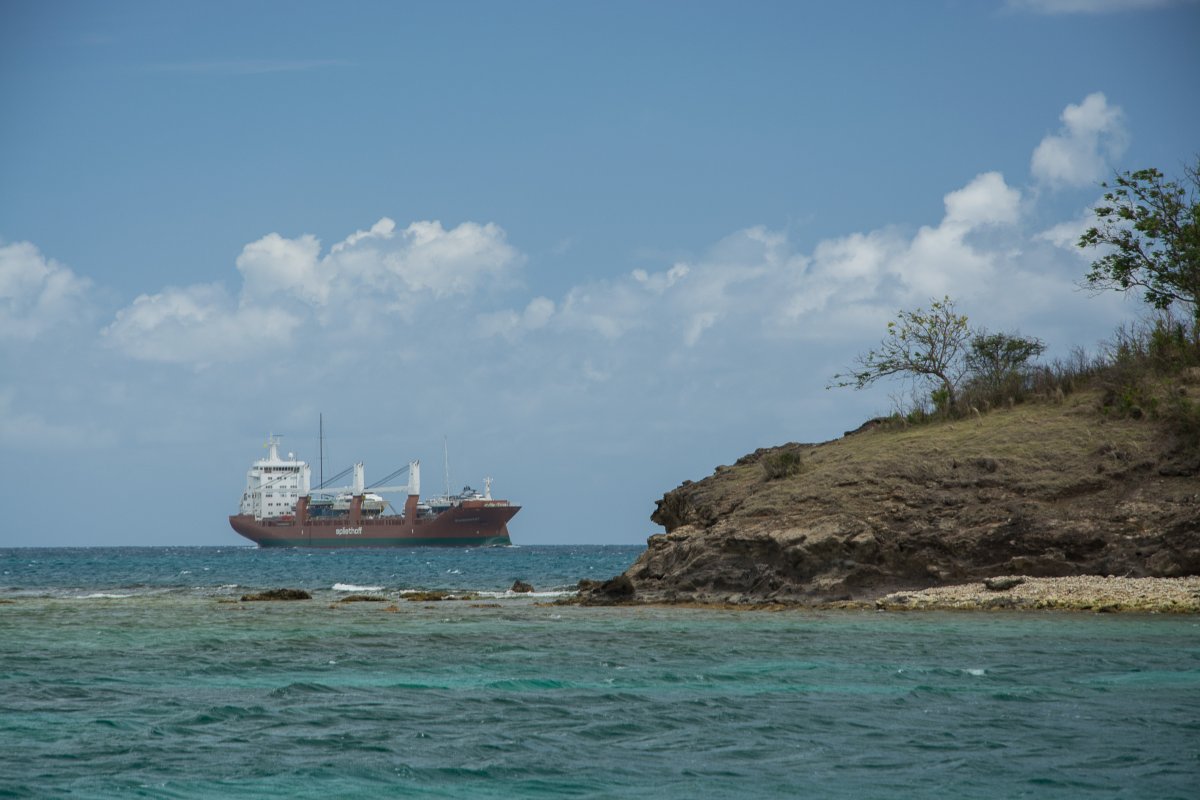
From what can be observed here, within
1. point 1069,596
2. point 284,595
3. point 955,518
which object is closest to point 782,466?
point 955,518

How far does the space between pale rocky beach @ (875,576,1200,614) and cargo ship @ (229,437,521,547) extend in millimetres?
92840

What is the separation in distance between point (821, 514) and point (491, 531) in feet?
307

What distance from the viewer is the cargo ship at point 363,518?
112 metres

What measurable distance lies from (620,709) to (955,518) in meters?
13.5

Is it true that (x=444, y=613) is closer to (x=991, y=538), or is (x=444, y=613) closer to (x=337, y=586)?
(x=991, y=538)

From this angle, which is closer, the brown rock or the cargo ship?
the brown rock

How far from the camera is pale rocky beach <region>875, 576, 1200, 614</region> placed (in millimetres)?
18547

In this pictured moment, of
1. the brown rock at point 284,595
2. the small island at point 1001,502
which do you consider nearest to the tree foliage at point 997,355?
the small island at point 1001,502

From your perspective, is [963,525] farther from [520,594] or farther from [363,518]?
[363,518]

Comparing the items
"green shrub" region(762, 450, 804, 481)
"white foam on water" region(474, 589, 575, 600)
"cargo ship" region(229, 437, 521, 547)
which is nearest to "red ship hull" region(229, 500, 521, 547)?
"cargo ship" region(229, 437, 521, 547)

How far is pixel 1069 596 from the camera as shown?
64.5 feet

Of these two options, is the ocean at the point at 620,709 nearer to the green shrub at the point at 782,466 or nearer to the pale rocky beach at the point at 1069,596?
the pale rocky beach at the point at 1069,596

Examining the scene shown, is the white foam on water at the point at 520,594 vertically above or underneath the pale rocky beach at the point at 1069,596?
underneath

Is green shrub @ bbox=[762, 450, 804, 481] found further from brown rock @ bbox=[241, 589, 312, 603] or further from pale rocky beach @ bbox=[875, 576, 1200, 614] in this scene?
brown rock @ bbox=[241, 589, 312, 603]
